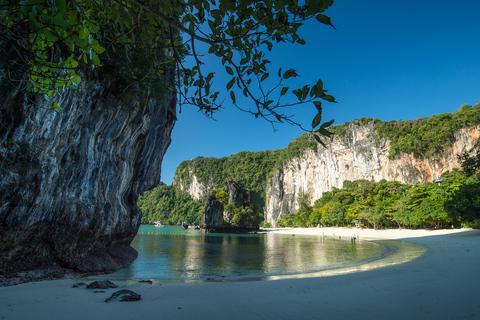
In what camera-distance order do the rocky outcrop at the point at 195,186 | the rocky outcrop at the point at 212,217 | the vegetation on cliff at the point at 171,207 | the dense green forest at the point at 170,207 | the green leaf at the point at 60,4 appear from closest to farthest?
the green leaf at the point at 60,4
the rocky outcrop at the point at 212,217
the vegetation on cliff at the point at 171,207
the dense green forest at the point at 170,207
the rocky outcrop at the point at 195,186

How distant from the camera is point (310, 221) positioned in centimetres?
6462

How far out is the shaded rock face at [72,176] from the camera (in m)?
5.88

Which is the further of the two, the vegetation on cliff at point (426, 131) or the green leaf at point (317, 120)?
the vegetation on cliff at point (426, 131)

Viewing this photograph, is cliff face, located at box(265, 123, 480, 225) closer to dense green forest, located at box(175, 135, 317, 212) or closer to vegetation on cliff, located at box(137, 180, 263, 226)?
dense green forest, located at box(175, 135, 317, 212)

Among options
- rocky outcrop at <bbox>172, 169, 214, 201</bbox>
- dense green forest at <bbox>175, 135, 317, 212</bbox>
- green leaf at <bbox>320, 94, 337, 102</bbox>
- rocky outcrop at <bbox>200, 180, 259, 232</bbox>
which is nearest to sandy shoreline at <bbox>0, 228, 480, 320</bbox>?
green leaf at <bbox>320, 94, 337, 102</bbox>

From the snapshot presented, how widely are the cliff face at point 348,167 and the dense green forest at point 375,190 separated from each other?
1.97 meters

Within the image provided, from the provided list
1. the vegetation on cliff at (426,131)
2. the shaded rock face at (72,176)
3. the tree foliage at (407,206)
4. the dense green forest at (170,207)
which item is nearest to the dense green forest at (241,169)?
the dense green forest at (170,207)

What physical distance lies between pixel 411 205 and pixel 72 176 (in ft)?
115

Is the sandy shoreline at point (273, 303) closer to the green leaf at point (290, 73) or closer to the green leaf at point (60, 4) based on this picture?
the green leaf at point (290, 73)

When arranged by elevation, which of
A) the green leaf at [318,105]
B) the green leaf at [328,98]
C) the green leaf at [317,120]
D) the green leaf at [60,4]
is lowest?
the green leaf at [317,120]

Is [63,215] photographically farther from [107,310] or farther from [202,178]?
[202,178]

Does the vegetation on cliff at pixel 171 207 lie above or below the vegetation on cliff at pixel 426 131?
below

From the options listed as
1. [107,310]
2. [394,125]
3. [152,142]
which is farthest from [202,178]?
[107,310]

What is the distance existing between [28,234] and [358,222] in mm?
47614
